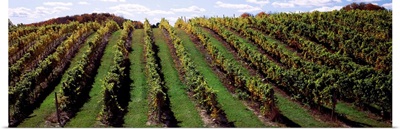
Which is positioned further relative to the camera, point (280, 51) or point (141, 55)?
point (141, 55)

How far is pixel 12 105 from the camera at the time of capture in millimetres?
17312

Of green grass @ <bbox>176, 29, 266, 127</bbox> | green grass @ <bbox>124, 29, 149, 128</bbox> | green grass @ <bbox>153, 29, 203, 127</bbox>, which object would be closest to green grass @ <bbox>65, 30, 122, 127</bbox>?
green grass @ <bbox>124, 29, 149, 128</bbox>

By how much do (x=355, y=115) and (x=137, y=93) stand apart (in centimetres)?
1104

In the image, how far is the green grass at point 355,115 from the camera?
1634cm

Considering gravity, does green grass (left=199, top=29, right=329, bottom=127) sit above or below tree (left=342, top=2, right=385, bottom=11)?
below

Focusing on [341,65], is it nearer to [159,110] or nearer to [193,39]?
[159,110]

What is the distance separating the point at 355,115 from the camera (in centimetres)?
1738

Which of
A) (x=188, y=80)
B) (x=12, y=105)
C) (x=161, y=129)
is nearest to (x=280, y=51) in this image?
(x=188, y=80)

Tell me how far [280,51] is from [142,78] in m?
9.47

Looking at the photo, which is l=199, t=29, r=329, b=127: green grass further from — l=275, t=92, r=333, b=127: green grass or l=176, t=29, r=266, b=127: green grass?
l=176, t=29, r=266, b=127: green grass

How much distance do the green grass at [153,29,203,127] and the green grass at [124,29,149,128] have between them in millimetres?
1386

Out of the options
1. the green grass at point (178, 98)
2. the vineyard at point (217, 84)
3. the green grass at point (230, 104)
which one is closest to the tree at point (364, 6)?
the vineyard at point (217, 84)

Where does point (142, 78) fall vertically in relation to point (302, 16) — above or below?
below

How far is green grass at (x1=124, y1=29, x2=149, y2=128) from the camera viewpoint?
17.0 meters
